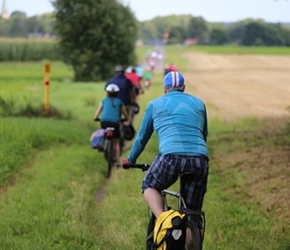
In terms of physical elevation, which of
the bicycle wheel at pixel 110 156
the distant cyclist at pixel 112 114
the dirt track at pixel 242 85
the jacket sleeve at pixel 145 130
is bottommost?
the dirt track at pixel 242 85

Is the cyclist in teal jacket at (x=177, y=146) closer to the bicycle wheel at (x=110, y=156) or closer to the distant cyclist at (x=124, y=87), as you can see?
the bicycle wheel at (x=110, y=156)

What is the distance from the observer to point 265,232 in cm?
776

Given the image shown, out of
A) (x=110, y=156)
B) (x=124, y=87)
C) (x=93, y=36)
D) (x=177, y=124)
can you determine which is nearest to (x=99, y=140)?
(x=110, y=156)

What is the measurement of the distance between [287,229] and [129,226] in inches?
83.6

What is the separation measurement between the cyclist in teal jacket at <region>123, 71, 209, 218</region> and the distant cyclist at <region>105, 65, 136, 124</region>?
29.0 feet

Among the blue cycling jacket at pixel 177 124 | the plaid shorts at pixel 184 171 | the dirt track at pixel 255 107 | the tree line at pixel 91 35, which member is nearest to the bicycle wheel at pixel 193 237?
the plaid shorts at pixel 184 171

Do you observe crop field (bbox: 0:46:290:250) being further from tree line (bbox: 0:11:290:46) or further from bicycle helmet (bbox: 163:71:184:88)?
tree line (bbox: 0:11:290:46)

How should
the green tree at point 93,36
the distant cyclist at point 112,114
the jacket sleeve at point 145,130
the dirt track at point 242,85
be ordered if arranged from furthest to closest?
the green tree at point 93,36 < the dirt track at point 242,85 < the distant cyclist at point 112,114 < the jacket sleeve at point 145,130

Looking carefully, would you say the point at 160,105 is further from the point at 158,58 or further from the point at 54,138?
the point at 158,58

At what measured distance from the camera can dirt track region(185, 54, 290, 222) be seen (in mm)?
9930

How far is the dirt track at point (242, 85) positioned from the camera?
26.5 meters

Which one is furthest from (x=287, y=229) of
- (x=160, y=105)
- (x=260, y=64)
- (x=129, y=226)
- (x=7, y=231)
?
(x=260, y=64)

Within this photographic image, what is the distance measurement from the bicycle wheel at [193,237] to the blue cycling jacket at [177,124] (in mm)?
678

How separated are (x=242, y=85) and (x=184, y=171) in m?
34.1
